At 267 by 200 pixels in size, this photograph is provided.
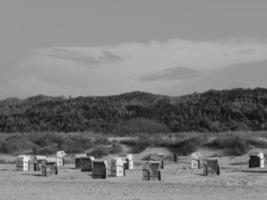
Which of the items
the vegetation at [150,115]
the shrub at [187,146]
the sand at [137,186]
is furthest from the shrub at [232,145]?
the vegetation at [150,115]

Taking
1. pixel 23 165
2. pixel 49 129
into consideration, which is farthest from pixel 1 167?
pixel 49 129

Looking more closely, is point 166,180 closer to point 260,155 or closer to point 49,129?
point 260,155

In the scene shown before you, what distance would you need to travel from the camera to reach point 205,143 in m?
46.3

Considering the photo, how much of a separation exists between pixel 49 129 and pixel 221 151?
42.8 meters

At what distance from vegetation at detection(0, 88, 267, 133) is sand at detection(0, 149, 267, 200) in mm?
41135

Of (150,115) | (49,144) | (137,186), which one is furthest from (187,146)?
(150,115)

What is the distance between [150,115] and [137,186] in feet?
184

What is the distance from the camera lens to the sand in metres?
22.8

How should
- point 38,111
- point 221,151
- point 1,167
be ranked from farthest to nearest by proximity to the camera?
1. point 38,111
2. point 221,151
3. point 1,167

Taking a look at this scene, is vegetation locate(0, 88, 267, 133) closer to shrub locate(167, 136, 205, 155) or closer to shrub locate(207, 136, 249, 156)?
shrub locate(167, 136, 205, 155)

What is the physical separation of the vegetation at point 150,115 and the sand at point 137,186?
41.1 m

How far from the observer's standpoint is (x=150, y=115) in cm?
8200

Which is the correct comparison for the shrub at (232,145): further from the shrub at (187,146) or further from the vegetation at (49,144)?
the vegetation at (49,144)

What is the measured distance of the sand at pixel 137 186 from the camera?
898 inches
